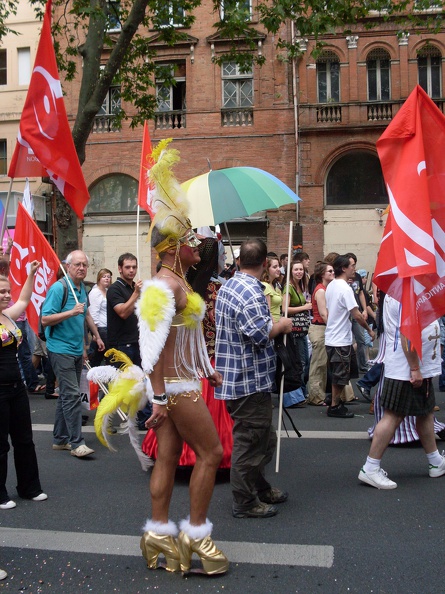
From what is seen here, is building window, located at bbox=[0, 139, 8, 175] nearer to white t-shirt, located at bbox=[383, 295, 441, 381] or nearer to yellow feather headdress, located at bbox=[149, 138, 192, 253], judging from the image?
white t-shirt, located at bbox=[383, 295, 441, 381]

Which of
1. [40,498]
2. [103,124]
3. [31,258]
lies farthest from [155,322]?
[103,124]

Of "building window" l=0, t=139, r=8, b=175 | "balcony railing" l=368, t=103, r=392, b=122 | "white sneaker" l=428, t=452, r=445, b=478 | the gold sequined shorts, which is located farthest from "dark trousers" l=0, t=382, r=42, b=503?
"building window" l=0, t=139, r=8, b=175

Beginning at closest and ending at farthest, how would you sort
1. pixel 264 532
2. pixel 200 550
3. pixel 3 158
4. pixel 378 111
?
pixel 200 550
pixel 264 532
pixel 378 111
pixel 3 158

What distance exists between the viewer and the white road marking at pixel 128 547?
13.3ft

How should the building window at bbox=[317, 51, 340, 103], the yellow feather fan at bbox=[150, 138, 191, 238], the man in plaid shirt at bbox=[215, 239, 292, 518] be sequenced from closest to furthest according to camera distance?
the yellow feather fan at bbox=[150, 138, 191, 238] → the man in plaid shirt at bbox=[215, 239, 292, 518] → the building window at bbox=[317, 51, 340, 103]

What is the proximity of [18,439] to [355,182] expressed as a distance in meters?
20.3

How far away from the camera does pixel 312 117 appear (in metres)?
23.9

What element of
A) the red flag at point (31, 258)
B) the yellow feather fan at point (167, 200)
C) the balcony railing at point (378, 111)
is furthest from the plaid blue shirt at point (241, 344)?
the balcony railing at point (378, 111)

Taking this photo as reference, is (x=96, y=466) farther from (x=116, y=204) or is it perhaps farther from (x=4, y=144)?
(x=4, y=144)

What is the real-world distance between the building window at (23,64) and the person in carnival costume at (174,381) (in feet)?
81.8

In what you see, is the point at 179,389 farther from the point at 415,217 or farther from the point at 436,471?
the point at 436,471

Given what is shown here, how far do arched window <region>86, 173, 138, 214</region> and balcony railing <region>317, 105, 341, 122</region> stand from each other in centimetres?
685

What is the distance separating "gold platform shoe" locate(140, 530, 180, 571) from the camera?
3840mm

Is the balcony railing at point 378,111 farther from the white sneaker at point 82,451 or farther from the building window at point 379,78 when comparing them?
the white sneaker at point 82,451
